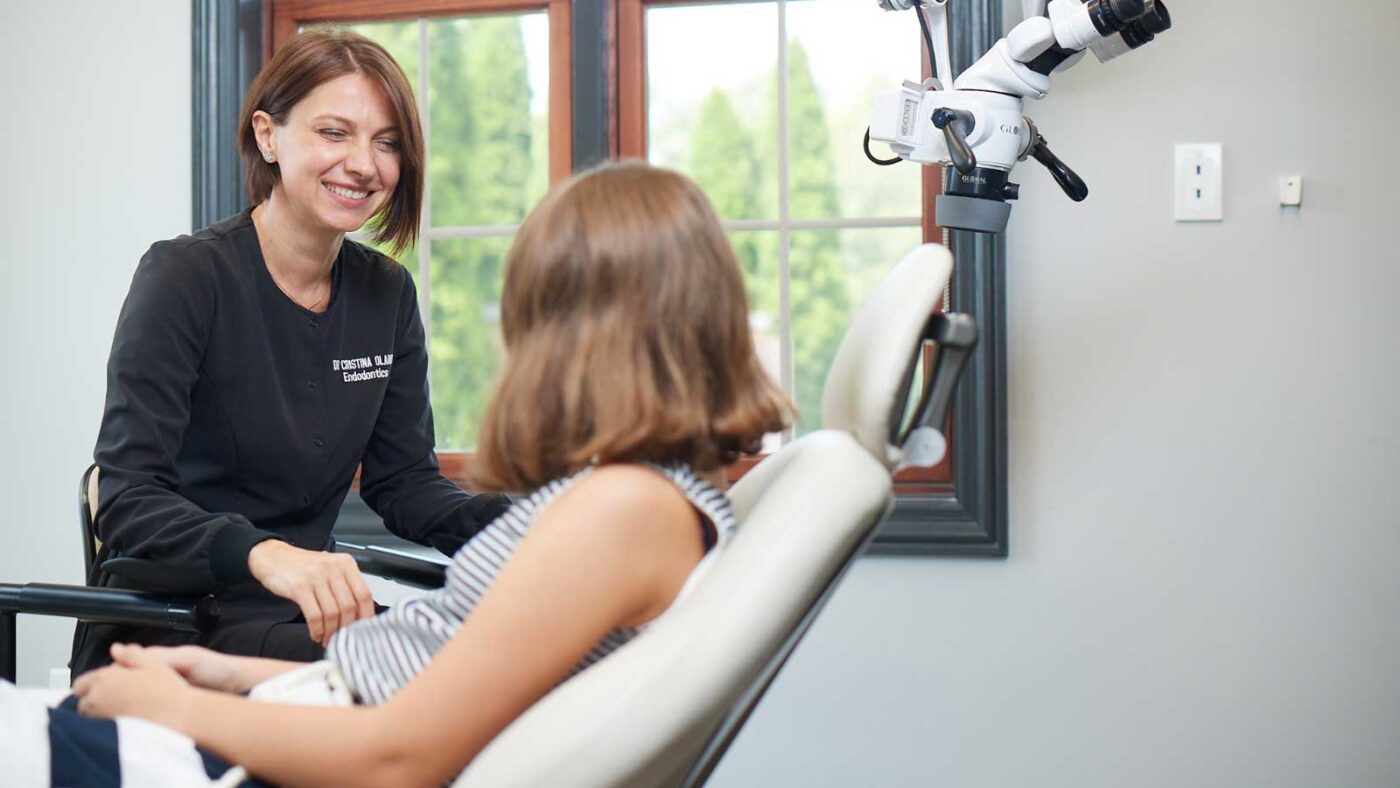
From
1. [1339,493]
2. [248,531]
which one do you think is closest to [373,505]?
[248,531]

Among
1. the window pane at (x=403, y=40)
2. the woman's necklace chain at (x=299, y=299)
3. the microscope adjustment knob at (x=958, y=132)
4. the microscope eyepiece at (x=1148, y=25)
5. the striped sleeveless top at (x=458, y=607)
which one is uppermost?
the window pane at (x=403, y=40)

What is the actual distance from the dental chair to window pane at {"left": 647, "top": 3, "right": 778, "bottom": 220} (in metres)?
1.29

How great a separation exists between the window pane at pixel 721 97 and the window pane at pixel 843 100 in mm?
47

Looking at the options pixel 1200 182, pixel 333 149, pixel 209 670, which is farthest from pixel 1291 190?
pixel 209 670

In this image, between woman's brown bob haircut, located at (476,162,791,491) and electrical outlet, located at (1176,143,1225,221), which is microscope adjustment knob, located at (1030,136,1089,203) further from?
woman's brown bob haircut, located at (476,162,791,491)

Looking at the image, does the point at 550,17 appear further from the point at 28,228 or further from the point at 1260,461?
the point at 1260,461

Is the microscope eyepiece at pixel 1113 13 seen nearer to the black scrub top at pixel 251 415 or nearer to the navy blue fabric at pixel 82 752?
the black scrub top at pixel 251 415

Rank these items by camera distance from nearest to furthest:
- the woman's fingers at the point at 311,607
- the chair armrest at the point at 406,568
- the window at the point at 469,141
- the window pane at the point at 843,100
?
1. the woman's fingers at the point at 311,607
2. the chair armrest at the point at 406,568
3. the window pane at the point at 843,100
4. the window at the point at 469,141

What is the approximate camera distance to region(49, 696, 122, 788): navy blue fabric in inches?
33.1

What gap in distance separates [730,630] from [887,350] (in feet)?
0.81

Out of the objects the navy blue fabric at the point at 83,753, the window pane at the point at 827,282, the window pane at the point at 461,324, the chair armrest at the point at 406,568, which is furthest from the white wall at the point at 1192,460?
the navy blue fabric at the point at 83,753

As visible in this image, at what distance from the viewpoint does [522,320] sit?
944mm

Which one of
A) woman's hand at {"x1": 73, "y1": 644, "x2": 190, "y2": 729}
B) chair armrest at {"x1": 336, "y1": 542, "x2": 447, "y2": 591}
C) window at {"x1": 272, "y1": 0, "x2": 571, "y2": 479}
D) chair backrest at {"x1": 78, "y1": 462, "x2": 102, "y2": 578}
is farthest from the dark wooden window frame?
woman's hand at {"x1": 73, "y1": 644, "x2": 190, "y2": 729}

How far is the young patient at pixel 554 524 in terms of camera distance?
843 millimetres
